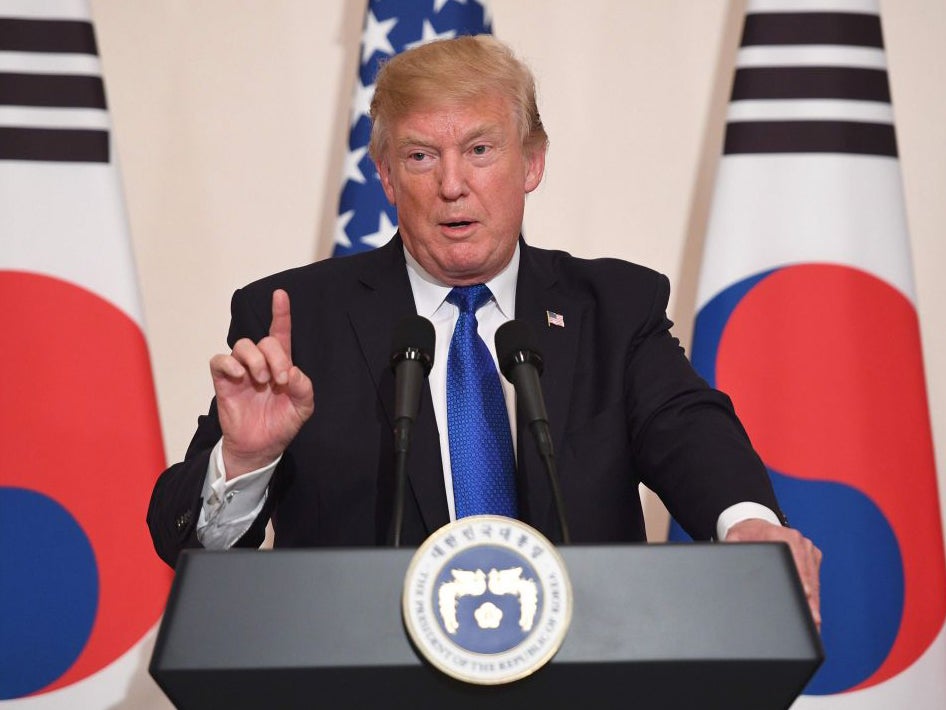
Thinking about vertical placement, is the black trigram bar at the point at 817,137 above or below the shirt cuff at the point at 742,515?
above

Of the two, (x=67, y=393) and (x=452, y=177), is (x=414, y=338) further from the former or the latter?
(x=67, y=393)

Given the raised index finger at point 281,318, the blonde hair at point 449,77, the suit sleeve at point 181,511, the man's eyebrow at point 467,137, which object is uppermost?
the blonde hair at point 449,77

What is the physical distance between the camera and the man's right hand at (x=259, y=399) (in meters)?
1.45

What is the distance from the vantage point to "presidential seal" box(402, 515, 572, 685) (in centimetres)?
108

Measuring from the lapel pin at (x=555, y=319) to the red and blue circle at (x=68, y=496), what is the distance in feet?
5.01

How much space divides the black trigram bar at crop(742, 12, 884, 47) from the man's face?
1437 mm

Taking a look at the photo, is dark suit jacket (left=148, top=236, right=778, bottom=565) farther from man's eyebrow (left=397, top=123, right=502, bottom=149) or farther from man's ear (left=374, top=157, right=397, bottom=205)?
man's eyebrow (left=397, top=123, right=502, bottom=149)

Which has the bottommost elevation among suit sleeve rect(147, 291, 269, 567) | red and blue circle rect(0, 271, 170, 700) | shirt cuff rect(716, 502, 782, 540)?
red and blue circle rect(0, 271, 170, 700)

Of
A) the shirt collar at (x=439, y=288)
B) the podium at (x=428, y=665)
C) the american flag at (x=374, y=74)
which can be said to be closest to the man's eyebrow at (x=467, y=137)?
the shirt collar at (x=439, y=288)

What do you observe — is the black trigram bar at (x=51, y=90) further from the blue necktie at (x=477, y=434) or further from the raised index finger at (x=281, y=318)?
the raised index finger at (x=281, y=318)

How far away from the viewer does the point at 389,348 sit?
193cm

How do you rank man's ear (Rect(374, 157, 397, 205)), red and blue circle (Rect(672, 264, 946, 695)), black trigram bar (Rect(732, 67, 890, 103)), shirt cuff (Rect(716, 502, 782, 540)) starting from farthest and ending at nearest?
black trigram bar (Rect(732, 67, 890, 103)), red and blue circle (Rect(672, 264, 946, 695)), man's ear (Rect(374, 157, 397, 205)), shirt cuff (Rect(716, 502, 782, 540))

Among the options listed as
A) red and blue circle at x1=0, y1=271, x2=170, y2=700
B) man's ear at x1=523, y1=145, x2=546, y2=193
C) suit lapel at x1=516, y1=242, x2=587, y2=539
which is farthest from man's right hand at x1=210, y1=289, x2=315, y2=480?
red and blue circle at x1=0, y1=271, x2=170, y2=700

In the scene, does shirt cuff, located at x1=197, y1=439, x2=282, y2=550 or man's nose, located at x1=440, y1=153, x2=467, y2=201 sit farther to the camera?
man's nose, located at x1=440, y1=153, x2=467, y2=201
